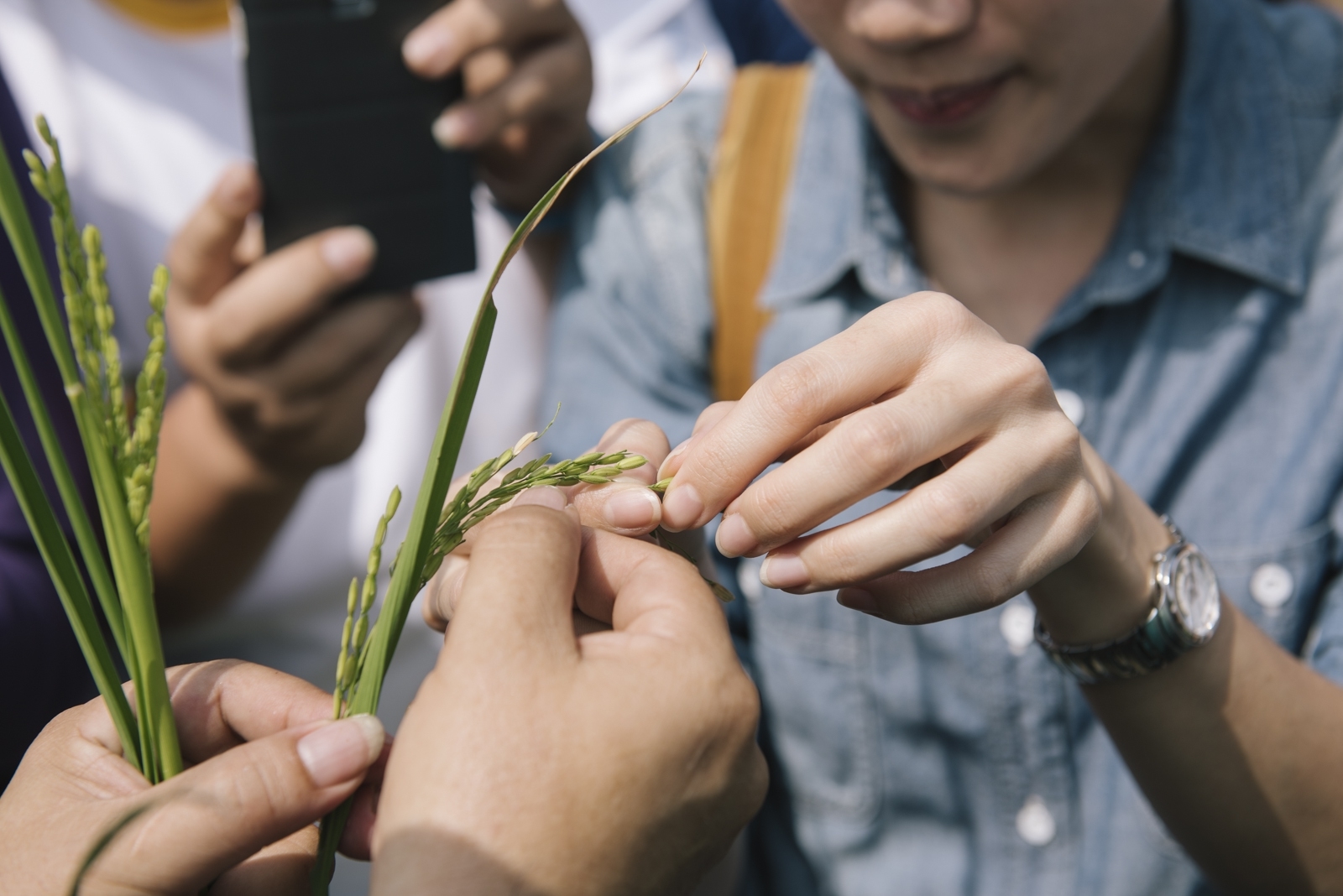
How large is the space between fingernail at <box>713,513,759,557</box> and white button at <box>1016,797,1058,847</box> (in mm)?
979

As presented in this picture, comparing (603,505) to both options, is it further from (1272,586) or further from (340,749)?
(1272,586)

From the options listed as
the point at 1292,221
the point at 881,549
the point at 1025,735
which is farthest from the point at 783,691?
the point at 1292,221

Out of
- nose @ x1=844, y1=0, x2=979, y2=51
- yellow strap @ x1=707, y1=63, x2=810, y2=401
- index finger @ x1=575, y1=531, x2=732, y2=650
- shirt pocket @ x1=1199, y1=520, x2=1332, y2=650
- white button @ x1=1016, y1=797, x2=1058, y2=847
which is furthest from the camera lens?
yellow strap @ x1=707, y1=63, x2=810, y2=401

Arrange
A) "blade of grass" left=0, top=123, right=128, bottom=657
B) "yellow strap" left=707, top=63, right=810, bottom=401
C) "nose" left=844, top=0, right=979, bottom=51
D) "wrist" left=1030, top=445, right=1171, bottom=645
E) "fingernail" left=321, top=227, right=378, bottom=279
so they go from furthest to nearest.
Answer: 1. "yellow strap" left=707, top=63, right=810, bottom=401
2. "fingernail" left=321, top=227, right=378, bottom=279
3. "nose" left=844, top=0, right=979, bottom=51
4. "wrist" left=1030, top=445, right=1171, bottom=645
5. "blade of grass" left=0, top=123, right=128, bottom=657

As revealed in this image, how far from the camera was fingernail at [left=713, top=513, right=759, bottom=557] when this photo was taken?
0.95 m

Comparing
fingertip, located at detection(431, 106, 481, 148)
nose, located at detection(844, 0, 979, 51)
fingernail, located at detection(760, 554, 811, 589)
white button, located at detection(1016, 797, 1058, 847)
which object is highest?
nose, located at detection(844, 0, 979, 51)

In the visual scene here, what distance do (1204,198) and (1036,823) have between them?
1.10 m

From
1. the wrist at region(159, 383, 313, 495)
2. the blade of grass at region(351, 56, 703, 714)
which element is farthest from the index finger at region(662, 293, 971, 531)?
the wrist at region(159, 383, 313, 495)

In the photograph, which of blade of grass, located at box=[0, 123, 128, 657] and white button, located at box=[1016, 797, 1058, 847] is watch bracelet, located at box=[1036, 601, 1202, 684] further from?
blade of grass, located at box=[0, 123, 128, 657]

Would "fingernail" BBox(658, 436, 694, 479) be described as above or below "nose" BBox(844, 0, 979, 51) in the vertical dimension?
below

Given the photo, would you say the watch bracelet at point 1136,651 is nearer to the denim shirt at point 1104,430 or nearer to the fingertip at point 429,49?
the denim shirt at point 1104,430

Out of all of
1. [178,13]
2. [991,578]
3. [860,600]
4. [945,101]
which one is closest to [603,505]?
[860,600]

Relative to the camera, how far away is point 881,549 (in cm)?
94

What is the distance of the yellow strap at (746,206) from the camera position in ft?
6.03
